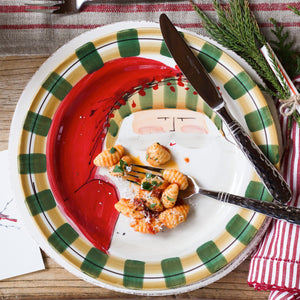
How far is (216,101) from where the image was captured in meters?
0.75

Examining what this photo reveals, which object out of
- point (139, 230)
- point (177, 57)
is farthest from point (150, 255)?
point (177, 57)

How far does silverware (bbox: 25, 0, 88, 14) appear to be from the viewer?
792 mm

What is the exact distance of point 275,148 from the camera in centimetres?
75

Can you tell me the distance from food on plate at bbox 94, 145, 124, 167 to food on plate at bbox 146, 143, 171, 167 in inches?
2.4

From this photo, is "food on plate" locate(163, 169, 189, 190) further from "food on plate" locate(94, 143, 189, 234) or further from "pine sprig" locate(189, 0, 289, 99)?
"pine sprig" locate(189, 0, 289, 99)

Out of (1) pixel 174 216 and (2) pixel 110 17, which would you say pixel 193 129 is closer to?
(1) pixel 174 216

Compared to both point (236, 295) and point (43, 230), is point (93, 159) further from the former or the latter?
point (236, 295)

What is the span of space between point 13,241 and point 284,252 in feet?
1.91

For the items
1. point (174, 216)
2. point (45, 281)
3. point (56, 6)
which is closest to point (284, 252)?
point (174, 216)

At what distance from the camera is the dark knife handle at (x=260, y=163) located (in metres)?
0.74

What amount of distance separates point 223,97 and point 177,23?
186 mm

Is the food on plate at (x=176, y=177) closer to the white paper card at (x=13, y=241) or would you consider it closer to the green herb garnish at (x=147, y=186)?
the green herb garnish at (x=147, y=186)

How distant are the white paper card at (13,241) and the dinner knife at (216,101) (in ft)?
1.48

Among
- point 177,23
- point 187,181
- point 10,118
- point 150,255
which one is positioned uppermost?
point 177,23
